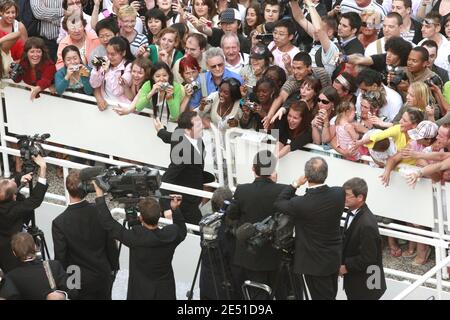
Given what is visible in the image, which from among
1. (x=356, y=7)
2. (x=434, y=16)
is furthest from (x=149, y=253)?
(x=356, y=7)

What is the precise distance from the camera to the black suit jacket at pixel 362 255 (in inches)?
467

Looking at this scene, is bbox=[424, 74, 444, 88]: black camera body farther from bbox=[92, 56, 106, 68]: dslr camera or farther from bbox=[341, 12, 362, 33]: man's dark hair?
bbox=[92, 56, 106, 68]: dslr camera

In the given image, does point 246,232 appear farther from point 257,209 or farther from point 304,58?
point 304,58

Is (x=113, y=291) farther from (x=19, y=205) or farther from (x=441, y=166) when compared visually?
(x=441, y=166)

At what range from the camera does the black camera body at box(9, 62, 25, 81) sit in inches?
575

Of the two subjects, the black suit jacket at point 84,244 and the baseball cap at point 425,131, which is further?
the baseball cap at point 425,131

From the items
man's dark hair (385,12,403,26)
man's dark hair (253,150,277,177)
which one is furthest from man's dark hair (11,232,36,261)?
man's dark hair (385,12,403,26)

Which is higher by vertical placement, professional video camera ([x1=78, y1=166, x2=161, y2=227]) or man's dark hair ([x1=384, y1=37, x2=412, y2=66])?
man's dark hair ([x1=384, y1=37, x2=412, y2=66])

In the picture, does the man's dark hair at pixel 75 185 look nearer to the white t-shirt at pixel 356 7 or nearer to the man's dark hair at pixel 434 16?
the man's dark hair at pixel 434 16

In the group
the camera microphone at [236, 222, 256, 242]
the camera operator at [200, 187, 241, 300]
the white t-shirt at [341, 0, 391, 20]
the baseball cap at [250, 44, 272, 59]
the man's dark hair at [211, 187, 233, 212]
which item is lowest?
the camera operator at [200, 187, 241, 300]

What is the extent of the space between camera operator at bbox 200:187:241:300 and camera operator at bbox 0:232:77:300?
1340 millimetres

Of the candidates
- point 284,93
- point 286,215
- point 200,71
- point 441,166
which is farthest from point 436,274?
point 200,71

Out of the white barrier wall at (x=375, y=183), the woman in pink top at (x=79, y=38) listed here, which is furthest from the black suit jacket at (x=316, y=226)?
the woman in pink top at (x=79, y=38)

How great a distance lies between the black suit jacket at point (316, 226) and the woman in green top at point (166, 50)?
11.5 ft
